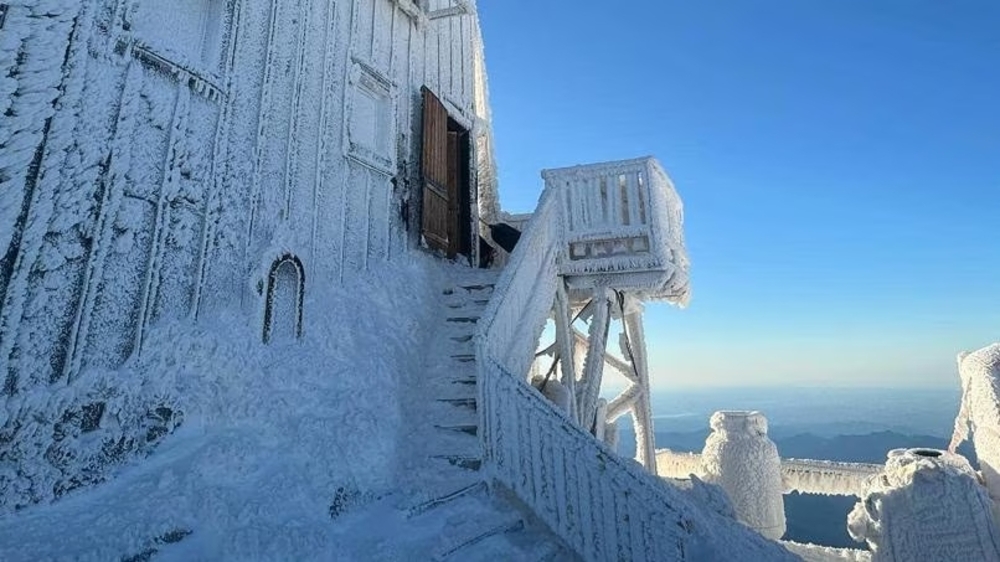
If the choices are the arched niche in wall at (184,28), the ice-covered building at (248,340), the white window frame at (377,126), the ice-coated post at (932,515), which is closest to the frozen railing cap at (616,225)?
the ice-covered building at (248,340)

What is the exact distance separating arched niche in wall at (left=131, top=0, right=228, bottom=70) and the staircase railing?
353cm

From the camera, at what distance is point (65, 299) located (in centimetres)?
316

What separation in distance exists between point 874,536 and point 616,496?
4343 millimetres

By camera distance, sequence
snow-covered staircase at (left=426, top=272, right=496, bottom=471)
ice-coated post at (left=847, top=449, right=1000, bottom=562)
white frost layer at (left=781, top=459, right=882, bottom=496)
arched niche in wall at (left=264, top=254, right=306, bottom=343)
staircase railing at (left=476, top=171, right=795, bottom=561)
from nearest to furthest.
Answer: staircase railing at (left=476, top=171, right=795, bottom=561) → snow-covered staircase at (left=426, top=272, right=496, bottom=471) → arched niche in wall at (left=264, top=254, right=306, bottom=343) → ice-coated post at (left=847, top=449, right=1000, bottom=562) → white frost layer at (left=781, top=459, right=882, bottom=496)

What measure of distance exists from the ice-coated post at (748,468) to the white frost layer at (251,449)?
707cm

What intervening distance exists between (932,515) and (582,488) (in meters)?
4.48

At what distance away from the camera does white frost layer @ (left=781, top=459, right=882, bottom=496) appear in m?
10.9

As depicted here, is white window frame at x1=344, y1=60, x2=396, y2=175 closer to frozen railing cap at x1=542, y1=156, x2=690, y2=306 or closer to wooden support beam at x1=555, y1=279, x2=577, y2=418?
frozen railing cap at x1=542, y1=156, x2=690, y2=306

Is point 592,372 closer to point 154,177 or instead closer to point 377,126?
point 377,126

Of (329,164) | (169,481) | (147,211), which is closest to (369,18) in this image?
(329,164)

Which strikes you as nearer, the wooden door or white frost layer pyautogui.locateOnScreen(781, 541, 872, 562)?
the wooden door

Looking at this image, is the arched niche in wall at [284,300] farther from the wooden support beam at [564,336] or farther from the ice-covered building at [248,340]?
the wooden support beam at [564,336]

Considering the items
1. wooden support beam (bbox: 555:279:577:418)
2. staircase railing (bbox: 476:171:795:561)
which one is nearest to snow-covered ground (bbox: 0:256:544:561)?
staircase railing (bbox: 476:171:795:561)

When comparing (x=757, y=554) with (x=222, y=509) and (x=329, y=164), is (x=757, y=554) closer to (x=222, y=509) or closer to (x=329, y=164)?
(x=222, y=509)
